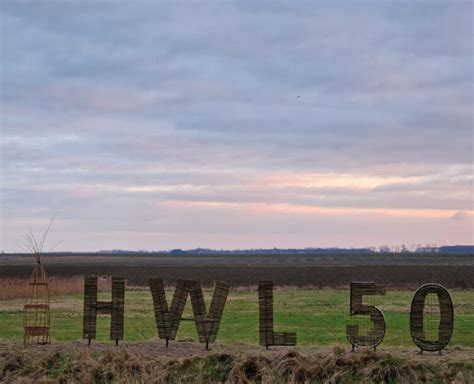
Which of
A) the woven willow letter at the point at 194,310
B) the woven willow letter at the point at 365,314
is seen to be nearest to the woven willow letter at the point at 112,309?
the woven willow letter at the point at 194,310

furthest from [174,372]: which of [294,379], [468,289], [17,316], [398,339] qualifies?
[468,289]

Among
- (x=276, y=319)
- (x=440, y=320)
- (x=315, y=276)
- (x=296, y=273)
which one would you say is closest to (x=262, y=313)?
(x=440, y=320)

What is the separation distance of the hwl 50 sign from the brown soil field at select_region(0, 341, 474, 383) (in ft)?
1.49

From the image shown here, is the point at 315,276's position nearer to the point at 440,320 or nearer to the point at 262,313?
the point at 262,313

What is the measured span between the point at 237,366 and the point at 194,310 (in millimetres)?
2947

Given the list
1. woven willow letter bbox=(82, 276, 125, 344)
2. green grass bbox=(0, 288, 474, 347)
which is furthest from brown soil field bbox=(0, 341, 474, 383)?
green grass bbox=(0, 288, 474, 347)

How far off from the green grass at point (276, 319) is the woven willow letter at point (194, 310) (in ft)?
9.13

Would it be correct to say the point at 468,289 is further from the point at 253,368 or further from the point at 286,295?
the point at 253,368

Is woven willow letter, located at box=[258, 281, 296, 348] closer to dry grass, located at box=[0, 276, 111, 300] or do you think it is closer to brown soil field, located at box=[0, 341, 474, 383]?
brown soil field, located at box=[0, 341, 474, 383]

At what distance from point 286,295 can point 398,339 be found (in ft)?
79.1

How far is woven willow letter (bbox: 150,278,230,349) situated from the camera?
70.5ft

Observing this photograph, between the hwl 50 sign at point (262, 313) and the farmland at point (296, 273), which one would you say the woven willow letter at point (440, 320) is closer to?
the hwl 50 sign at point (262, 313)

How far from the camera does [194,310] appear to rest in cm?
2183

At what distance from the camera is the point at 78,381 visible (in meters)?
19.2
